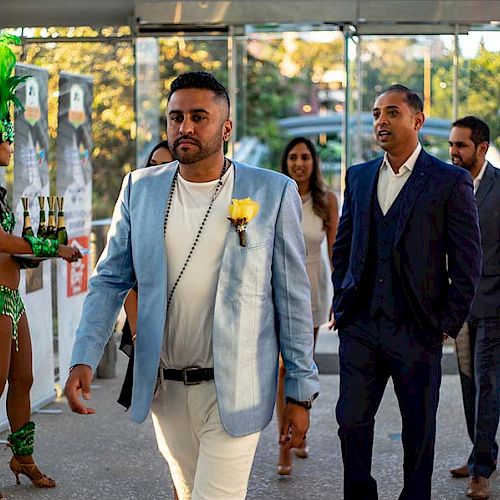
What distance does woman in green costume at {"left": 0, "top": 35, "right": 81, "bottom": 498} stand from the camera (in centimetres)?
594

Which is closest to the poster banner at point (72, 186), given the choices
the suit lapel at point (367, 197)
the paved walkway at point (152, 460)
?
the paved walkway at point (152, 460)

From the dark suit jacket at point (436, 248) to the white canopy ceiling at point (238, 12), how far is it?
468 centimetres

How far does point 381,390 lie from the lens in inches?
214

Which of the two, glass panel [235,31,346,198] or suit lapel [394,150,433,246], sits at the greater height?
glass panel [235,31,346,198]

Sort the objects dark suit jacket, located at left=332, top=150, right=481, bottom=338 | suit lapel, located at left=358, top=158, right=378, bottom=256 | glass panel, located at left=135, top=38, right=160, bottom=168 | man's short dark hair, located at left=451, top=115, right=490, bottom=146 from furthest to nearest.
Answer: glass panel, located at left=135, top=38, right=160, bottom=168 → man's short dark hair, located at left=451, top=115, right=490, bottom=146 → suit lapel, located at left=358, top=158, right=378, bottom=256 → dark suit jacket, located at left=332, top=150, right=481, bottom=338

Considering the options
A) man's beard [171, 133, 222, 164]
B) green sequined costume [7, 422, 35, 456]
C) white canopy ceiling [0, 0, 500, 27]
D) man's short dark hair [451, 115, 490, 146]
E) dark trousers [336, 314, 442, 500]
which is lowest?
green sequined costume [7, 422, 35, 456]

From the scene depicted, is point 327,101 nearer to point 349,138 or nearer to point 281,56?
point 281,56

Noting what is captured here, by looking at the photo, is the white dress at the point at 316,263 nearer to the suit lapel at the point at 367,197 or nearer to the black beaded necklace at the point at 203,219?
the suit lapel at the point at 367,197

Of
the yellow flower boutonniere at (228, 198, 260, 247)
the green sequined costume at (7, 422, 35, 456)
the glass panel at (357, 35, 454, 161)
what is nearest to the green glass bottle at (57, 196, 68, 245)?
the green sequined costume at (7, 422, 35, 456)

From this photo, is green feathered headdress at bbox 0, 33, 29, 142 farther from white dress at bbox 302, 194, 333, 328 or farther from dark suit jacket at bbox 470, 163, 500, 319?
dark suit jacket at bbox 470, 163, 500, 319

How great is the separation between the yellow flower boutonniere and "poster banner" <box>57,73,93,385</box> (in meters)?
4.83

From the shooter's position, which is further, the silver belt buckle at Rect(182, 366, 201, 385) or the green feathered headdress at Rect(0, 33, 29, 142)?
the green feathered headdress at Rect(0, 33, 29, 142)

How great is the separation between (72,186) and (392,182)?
152 inches

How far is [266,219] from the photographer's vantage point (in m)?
3.97
